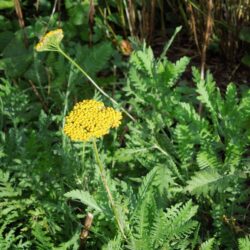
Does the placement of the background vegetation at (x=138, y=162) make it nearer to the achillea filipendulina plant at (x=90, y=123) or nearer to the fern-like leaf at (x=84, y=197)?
the fern-like leaf at (x=84, y=197)

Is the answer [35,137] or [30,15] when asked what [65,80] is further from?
[30,15]

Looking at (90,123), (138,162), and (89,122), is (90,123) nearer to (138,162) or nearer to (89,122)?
(89,122)

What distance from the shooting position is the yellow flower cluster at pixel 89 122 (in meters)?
1.16

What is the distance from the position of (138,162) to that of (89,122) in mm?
752

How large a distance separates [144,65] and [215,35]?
789 millimetres

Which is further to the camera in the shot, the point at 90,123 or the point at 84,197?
the point at 84,197

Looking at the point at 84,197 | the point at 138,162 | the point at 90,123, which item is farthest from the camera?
the point at 138,162

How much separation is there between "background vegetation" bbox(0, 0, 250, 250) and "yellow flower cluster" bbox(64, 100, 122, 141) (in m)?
0.26

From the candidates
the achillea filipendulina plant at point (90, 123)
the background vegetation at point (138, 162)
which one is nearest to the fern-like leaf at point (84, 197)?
the background vegetation at point (138, 162)

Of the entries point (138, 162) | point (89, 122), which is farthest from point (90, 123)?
point (138, 162)

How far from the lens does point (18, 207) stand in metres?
1.76

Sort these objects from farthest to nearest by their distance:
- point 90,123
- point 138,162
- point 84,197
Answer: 1. point 138,162
2. point 84,197
3. point 90,123

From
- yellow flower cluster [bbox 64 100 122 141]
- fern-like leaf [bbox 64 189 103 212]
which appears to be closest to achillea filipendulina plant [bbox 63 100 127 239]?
yellow flower cluster [bbox 64 100 122 141]

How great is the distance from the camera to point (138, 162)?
1.91 metres
